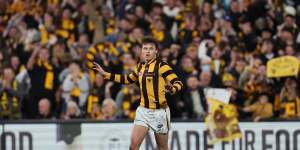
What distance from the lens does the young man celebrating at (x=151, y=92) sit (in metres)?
15.2

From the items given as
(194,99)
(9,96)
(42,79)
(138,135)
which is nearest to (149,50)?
(138,135)

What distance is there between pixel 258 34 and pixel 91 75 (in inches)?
131

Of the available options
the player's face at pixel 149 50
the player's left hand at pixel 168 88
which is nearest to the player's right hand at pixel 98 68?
the player's face at pixel 149 50

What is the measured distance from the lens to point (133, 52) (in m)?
21.0

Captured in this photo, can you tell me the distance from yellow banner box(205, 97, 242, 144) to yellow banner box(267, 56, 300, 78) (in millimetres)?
1399

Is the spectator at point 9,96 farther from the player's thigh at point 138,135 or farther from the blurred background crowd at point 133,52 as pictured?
the player's thigh at point 138,135

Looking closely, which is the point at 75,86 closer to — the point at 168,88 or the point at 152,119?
the point at 152,119

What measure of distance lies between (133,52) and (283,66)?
2.89 meters

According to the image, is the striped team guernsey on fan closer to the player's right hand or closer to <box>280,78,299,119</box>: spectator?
the player's right hand

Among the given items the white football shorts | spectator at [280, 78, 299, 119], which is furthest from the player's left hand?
spectator at [280, 78, 299, 119]

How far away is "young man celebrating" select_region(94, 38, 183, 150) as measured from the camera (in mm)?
15219

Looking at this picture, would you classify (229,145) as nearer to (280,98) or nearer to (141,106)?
(280,98)

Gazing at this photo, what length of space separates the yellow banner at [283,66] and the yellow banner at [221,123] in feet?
4.59

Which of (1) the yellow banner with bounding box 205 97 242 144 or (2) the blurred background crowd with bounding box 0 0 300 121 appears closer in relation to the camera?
(1) the yellow banner with bounding box 205 97 242 144
